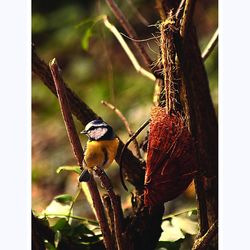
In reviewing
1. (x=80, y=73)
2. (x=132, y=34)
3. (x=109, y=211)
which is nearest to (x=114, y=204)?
(x=109, y=211)

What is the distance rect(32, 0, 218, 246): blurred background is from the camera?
3.07 ft

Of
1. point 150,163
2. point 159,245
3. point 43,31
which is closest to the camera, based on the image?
point 150,163

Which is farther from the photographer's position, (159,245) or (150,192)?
(159,245)

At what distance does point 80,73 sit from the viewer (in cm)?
103

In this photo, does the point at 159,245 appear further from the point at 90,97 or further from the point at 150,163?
the point at 90,97

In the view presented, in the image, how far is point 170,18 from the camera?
24.6 inches

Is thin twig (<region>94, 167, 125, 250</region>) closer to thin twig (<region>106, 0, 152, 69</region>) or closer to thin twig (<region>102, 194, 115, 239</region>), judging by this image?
thin twig (<region>102, 194, 115, 239</region>)

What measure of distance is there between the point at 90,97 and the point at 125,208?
1.02 feet

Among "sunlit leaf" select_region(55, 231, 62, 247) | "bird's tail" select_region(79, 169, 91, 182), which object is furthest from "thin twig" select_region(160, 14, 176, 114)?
"sunlit leaf" select_region(55, 231, 62, 247)

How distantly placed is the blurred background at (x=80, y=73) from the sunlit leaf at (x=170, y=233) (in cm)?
15

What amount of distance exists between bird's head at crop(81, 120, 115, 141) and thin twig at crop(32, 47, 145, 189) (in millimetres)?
53

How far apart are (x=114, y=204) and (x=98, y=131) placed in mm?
77

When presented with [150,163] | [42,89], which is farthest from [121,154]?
[42,89]

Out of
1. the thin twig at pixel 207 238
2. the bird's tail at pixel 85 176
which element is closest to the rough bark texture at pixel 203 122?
the thin twig at pixel 207 238
